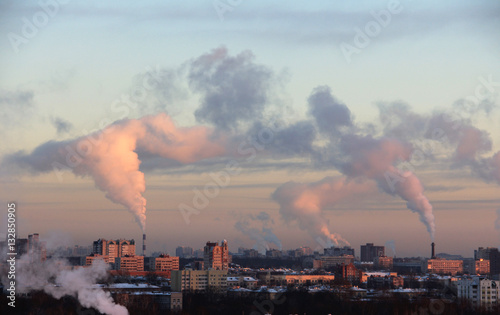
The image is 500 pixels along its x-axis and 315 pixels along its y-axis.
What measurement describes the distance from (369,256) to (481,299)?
79648 millimetres

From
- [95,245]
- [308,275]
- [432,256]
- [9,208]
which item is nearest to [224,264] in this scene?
[308,275]

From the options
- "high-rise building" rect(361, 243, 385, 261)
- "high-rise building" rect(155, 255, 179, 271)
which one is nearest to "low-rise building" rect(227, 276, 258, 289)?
"high-rise building" rect(155, 255, 179, 271)

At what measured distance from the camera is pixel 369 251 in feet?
422

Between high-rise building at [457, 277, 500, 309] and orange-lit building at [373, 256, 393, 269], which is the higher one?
orange-lit building at [373, 256, 393, 269]

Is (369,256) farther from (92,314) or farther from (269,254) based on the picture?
(92,314)

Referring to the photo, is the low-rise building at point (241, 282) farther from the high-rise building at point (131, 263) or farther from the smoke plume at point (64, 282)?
the smoke plume at point (64, 282)

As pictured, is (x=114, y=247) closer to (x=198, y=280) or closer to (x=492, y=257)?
(x=198, y=280)

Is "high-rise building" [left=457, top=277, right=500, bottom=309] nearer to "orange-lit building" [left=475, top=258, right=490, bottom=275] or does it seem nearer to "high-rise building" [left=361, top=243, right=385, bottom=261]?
"orange-lit building" [left=475, top=258, right=490, bottom=275]

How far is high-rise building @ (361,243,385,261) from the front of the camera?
127 m

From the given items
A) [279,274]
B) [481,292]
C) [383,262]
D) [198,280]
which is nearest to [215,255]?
[279,274]

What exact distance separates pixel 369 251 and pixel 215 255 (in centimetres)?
4928

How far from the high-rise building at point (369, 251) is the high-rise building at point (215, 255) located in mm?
45304

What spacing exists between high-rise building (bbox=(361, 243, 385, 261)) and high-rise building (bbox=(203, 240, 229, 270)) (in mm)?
45304

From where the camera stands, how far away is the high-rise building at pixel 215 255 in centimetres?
8294
